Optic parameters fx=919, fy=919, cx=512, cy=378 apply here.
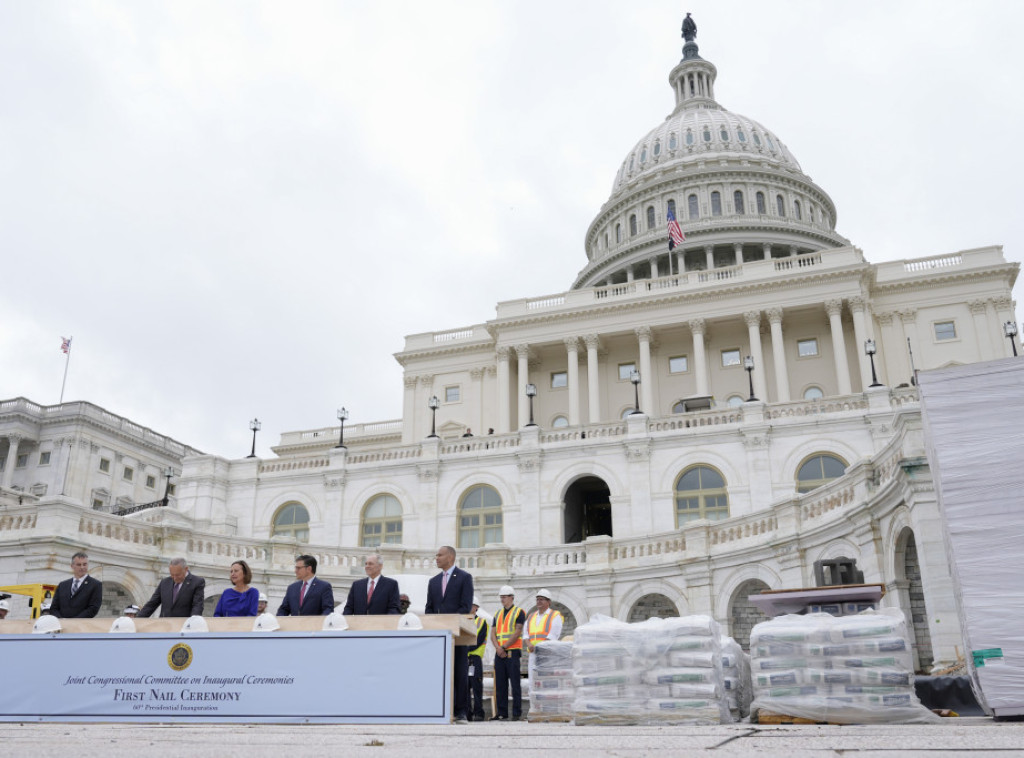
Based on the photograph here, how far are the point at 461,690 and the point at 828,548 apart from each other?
50.9ft

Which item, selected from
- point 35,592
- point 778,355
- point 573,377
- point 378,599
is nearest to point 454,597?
point 378,599

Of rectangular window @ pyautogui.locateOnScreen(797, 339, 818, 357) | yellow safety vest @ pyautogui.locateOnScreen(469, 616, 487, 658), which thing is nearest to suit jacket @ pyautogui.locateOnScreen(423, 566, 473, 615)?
yellow safety vest @ pyautogui.locateOnScreen(469, 616, 487, 658)

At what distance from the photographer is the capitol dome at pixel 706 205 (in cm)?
8675

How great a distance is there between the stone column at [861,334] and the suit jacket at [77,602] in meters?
53.4

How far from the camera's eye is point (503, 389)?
66125 mm

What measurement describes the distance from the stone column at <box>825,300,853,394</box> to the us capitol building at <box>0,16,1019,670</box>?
15 centimetres

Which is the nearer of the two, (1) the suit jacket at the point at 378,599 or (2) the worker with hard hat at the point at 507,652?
(1) the suit jacket at the point at 378,599

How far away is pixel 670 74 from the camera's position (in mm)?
122688

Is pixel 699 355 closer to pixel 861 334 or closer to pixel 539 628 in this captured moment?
pixel 861 334

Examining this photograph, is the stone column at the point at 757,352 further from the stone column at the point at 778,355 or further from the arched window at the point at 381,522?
the arched window at the point at 381,522

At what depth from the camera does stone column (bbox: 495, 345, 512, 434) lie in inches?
2557

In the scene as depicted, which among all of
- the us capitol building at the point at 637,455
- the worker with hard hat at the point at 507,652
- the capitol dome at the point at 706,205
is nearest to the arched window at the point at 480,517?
the us capitol building at the point at 637,455

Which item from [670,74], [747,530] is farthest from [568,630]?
[670,74]

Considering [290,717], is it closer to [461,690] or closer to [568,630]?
[461,690]
